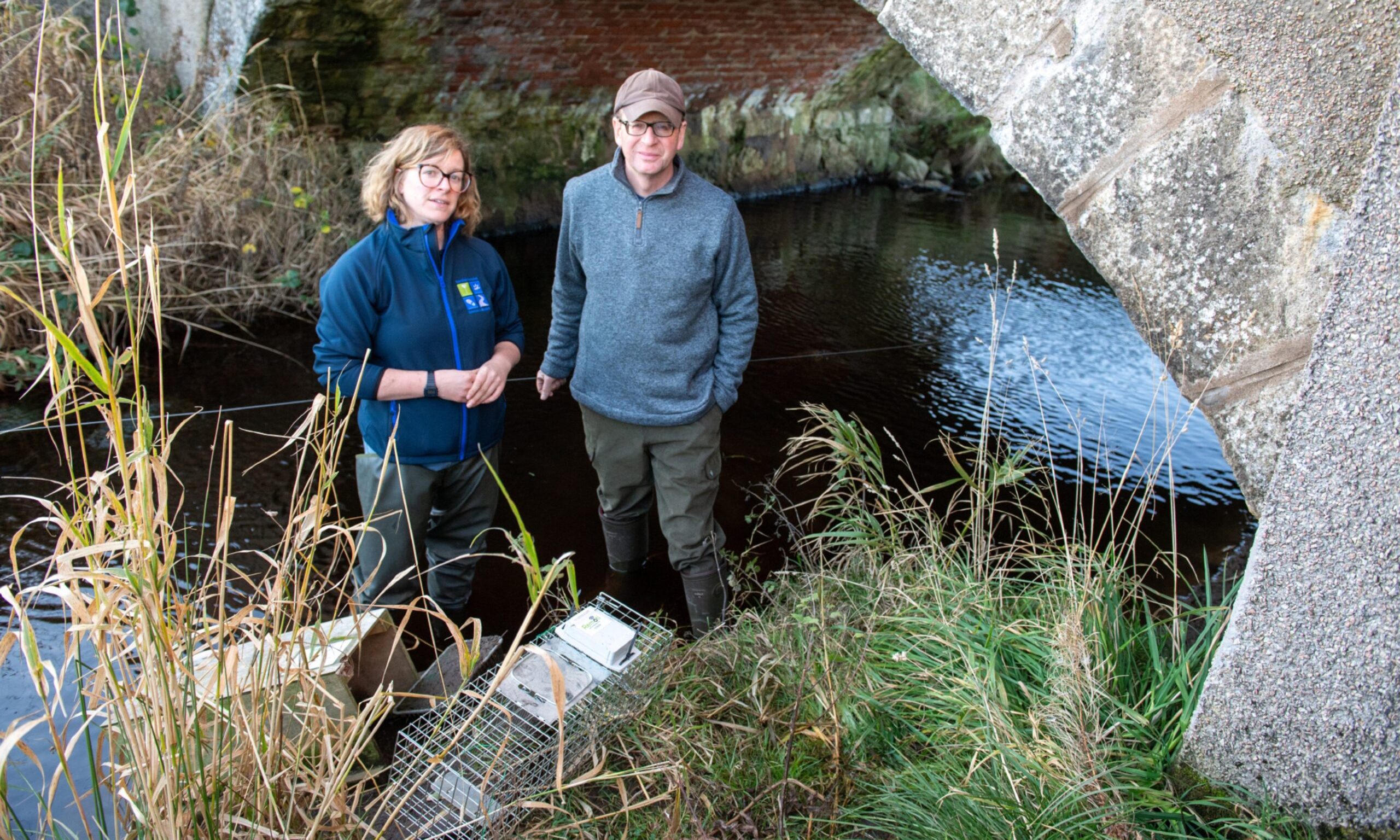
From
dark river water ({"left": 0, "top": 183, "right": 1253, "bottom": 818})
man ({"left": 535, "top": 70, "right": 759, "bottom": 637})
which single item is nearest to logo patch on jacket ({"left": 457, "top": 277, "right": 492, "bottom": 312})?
man ({"left": 535, "top": 70, "right": 759, "bottom": 637})

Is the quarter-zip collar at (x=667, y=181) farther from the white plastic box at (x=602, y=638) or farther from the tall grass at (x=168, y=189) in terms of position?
the tall grass at (x=168, y=189)

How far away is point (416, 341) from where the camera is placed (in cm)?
266

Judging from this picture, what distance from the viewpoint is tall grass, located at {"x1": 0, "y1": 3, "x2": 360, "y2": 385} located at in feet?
15.5

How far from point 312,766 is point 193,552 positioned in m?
1.90

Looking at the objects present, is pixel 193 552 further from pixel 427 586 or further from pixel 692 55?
pixel 692 55

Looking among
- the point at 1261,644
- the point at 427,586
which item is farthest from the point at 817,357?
the point at 1261,644

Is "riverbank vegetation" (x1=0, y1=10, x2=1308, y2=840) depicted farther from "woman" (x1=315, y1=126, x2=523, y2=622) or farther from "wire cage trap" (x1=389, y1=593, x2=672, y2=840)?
"woman" (x1=315, y1=126, x2=523, y2=622)

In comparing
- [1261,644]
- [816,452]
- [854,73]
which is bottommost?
[816,452]

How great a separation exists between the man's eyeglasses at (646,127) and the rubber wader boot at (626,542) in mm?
1207

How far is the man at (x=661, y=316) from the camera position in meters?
2.69

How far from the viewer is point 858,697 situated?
221 cm

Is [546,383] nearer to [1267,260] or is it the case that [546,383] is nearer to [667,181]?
[667,181]

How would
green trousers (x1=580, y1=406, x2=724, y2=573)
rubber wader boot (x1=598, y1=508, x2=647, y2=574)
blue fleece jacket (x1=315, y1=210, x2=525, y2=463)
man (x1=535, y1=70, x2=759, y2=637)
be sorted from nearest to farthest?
blue fleece jacket (x1=315, y1=210, x2=525, y2=463) → man (x1=535, y1=70, x2=759, y2=637) → green trousers (x1=580, y1=406, x2=724, y2=573) → rubber wader boot (x1=598, y1=508, x2=647, y2=574)

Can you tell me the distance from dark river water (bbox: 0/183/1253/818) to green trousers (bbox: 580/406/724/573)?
1.52ft
